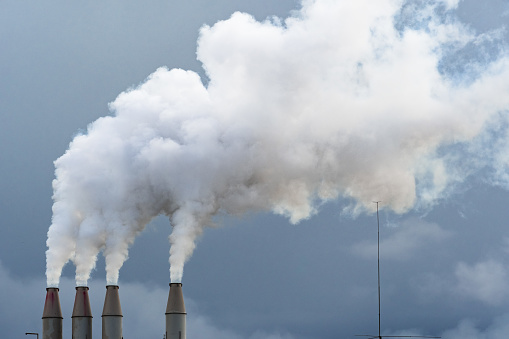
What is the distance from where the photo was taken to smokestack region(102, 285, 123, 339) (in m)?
127

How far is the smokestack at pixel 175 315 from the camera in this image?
12288 cm

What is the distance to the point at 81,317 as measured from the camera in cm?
13062

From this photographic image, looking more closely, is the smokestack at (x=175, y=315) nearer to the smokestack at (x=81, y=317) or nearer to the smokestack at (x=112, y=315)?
the smokestack at (x=112, y=315)

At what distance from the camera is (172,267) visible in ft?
406

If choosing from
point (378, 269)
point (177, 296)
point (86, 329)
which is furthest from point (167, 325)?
point (378, 269)

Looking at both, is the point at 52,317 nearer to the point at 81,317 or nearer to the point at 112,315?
the point at 81,317

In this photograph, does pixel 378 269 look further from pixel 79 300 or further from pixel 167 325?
pixel 79 300

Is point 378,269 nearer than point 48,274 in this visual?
Yes

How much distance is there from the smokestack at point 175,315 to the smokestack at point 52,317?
1361 centimetres

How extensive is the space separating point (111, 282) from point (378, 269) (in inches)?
1003

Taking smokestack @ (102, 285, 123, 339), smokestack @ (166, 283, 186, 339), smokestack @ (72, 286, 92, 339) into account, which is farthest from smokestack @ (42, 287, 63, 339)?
smokestack @ (166, 283, 186, 339)

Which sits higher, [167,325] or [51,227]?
[51,227]

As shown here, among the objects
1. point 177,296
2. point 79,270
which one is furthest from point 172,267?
point 79,270

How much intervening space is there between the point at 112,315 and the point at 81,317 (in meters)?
4.70
